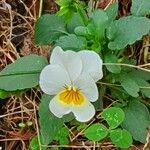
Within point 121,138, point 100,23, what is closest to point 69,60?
point 100,23

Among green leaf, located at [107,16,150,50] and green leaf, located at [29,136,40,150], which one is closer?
green leaf, located at [107,16,150,50]

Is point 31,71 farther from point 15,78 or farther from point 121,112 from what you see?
point 121,112

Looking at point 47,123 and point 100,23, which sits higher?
point 100,23

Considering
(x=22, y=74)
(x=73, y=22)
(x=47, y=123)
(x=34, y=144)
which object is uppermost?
(x=73, y=22)

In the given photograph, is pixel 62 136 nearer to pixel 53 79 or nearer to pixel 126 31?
pixel 53 79

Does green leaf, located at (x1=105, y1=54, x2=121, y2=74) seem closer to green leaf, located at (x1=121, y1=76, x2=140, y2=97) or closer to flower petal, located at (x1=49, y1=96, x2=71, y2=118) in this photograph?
green leaf, located at (x1=121, y1=76, x2=140, y2=97)

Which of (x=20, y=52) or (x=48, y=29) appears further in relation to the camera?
(x=20, y=52)

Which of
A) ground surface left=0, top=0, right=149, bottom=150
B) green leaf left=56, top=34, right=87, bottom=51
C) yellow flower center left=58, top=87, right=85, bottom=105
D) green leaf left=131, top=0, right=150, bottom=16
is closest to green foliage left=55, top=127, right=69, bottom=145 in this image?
ground surface left=0, top=0, right=149, bottom=150
